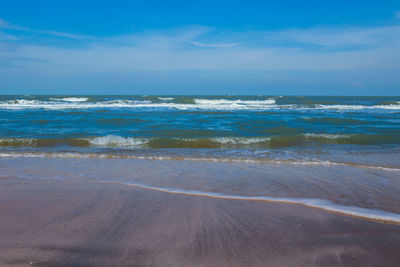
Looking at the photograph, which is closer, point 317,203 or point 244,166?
point 317,203

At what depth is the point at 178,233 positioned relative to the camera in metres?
2.98

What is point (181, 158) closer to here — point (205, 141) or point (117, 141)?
point (205, 141)

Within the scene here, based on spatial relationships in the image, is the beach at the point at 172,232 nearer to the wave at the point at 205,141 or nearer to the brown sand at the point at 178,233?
the brown sand at the point at 178,233

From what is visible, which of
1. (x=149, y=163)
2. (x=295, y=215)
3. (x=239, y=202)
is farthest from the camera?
(x=149, y=163)

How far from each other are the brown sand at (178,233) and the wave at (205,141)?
5535 millimetres

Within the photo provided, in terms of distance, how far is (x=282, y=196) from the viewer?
4277mm

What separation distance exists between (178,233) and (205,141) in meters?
7.02

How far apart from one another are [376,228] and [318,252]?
102 cm

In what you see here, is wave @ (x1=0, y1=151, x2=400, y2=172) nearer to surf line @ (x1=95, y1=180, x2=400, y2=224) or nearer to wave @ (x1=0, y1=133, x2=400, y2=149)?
wave @ (x1=0, y1=133, x2=400, y2=149)

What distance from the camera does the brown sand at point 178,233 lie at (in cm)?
249

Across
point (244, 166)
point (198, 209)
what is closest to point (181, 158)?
point (244, 166)

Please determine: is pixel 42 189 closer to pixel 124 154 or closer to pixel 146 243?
pixel 146 243

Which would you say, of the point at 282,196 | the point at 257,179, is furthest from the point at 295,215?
the point at 257,179

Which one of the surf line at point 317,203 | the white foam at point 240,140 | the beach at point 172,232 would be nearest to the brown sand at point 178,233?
the beach at point 172,232
